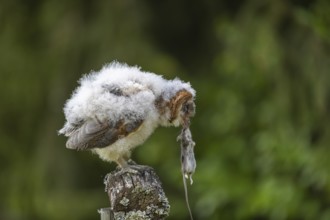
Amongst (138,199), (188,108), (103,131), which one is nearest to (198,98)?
(188,108)

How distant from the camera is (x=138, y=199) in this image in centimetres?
317

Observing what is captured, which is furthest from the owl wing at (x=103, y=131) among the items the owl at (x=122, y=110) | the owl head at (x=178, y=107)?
the owl head at (x=178, y=107)

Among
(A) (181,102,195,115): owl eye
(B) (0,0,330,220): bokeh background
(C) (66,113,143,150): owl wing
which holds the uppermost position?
(B) (0,0,330,220): bokeh background

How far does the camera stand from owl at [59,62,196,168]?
330 centimetres

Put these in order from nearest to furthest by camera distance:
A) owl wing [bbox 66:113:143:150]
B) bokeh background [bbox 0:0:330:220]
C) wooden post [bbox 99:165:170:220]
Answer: wooden post [bbox 99:165:170:220] → owl wing [bbox 66:113:143:150] → bokeh background [bbox 0:0:330:220]

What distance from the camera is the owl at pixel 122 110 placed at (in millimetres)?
3301

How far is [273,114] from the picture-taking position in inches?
265

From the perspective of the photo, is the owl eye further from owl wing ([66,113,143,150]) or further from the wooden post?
the wooden post

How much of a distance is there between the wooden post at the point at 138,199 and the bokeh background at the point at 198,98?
2622 mm

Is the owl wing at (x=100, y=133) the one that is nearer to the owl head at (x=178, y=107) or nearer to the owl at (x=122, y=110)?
the owl at (x=122, y=110)

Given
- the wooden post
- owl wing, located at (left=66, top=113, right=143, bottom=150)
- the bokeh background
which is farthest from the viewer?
the bokeh background

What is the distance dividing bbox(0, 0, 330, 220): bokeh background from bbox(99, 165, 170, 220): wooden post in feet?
8.60

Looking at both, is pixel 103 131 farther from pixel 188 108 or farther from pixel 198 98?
pixel 198 98

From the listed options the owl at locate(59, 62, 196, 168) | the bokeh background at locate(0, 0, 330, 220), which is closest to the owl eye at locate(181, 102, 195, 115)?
the owl at locate(59, 62, 196, 168)
